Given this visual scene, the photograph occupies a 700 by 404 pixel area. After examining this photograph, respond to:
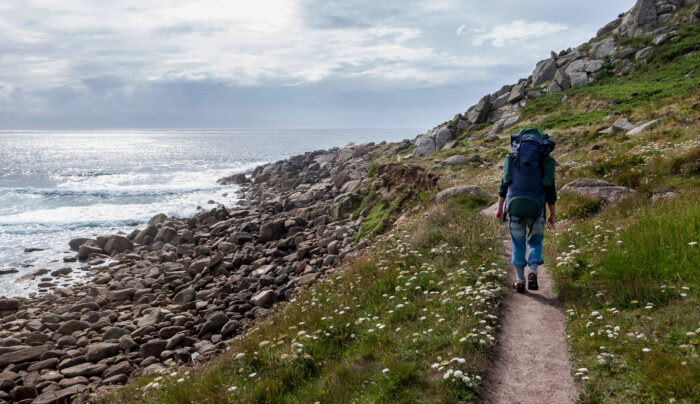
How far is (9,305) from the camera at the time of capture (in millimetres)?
16109

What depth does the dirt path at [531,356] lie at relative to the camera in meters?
4.70

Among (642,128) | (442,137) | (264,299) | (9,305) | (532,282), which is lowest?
(9,305)

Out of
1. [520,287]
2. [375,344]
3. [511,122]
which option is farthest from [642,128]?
[375,344]

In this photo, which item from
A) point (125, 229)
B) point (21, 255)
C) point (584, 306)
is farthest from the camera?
point (125, 229)

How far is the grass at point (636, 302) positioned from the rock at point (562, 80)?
41.5 meters

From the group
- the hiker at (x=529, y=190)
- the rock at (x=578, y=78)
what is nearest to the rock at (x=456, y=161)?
the hiker at (x=529, y=190)

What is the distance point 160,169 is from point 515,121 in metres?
58.4

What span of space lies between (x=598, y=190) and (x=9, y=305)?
845 inches

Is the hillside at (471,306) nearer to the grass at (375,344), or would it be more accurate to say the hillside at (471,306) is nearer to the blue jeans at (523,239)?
the grass at (375,344)

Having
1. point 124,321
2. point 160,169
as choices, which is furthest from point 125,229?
point 160,169

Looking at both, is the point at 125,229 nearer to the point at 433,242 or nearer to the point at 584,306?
the point at 433,242

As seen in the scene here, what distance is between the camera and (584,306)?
6.36 m

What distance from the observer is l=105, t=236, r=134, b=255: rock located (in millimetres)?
24438

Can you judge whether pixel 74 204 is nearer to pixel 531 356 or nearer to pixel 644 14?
pixel 531 356
